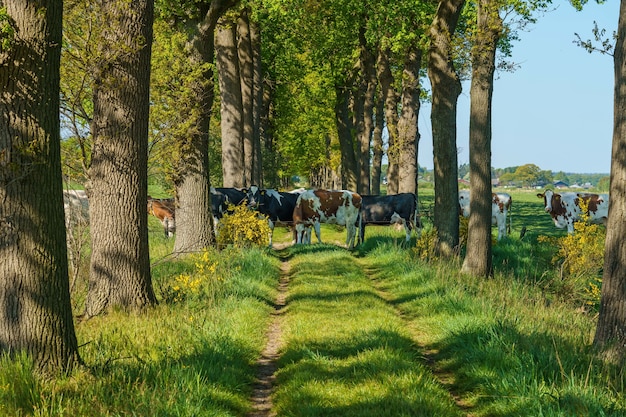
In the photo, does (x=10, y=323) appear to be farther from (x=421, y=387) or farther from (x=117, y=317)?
(x=421, y=387)

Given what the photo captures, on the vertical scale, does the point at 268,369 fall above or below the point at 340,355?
below

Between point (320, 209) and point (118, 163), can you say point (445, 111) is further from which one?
point (118, 163)

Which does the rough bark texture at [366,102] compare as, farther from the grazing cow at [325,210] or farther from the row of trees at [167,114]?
the grazing cow at [325,210]

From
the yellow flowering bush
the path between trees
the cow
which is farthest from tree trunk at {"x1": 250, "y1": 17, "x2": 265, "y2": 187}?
the path between trees

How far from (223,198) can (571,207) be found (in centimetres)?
1526

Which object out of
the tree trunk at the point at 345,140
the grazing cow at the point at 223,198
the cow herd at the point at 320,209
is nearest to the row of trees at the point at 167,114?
the tree trunk at the point at 345,140

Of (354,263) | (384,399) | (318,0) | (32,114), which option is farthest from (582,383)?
(318,0)

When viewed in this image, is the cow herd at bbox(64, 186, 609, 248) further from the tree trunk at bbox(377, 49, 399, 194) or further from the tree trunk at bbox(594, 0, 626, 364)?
the tree trunk at bbox(594, 0, 626, 364)

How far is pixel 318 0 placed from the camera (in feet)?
80.6

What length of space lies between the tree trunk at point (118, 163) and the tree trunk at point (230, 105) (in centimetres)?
1236

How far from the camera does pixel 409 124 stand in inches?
1075

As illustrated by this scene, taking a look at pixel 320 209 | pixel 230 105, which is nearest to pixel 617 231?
pixel 320 209

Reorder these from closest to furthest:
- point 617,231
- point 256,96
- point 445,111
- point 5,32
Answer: point 5,32 < point 617,231 < point 445,111 < point 256,96

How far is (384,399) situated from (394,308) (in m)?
5.30
